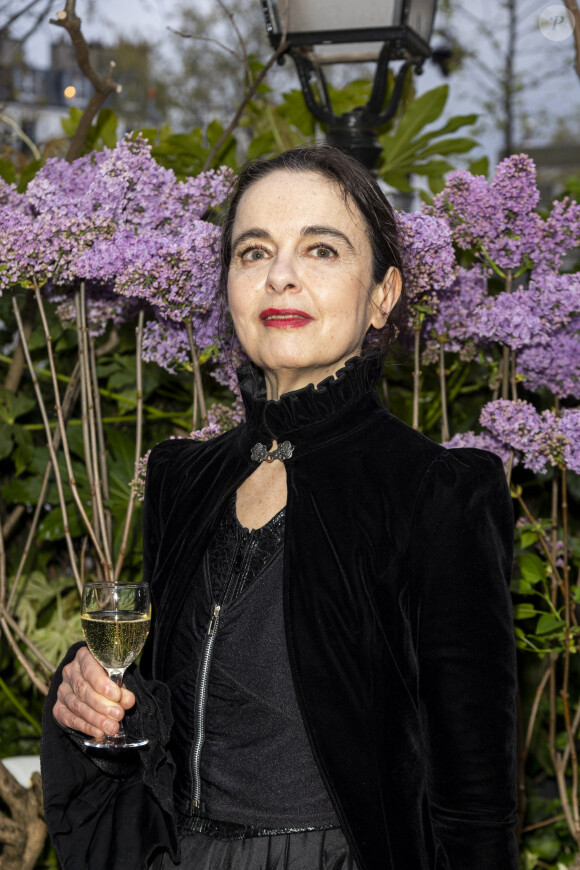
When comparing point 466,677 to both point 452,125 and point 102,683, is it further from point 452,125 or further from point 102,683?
point 452,125

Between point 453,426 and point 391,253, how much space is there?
1428 mm

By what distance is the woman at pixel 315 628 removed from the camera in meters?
1.31

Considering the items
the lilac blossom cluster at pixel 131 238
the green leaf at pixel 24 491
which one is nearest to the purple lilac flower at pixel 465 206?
the lilac blossom cluster at pixel 131 238

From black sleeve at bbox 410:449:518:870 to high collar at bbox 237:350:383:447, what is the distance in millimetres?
248

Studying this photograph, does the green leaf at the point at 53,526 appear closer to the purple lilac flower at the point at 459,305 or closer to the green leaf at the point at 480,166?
the purple lilac flower at the point at 459,305

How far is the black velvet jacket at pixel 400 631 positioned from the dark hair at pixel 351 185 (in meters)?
0.25

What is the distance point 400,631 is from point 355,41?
81.6 inches

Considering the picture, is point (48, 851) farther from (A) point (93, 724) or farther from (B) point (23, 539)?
(A) point (93, 724)

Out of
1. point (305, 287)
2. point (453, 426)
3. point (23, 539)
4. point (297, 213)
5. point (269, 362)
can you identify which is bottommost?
Result: point (23, 539)

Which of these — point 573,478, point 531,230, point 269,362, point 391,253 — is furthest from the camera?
point 573,478

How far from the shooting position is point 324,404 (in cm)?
153

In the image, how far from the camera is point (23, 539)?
3469 millimetres

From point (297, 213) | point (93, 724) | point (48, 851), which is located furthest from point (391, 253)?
point (48, 851)

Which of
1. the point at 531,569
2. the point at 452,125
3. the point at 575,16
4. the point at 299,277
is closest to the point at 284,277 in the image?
the point at 299,277
